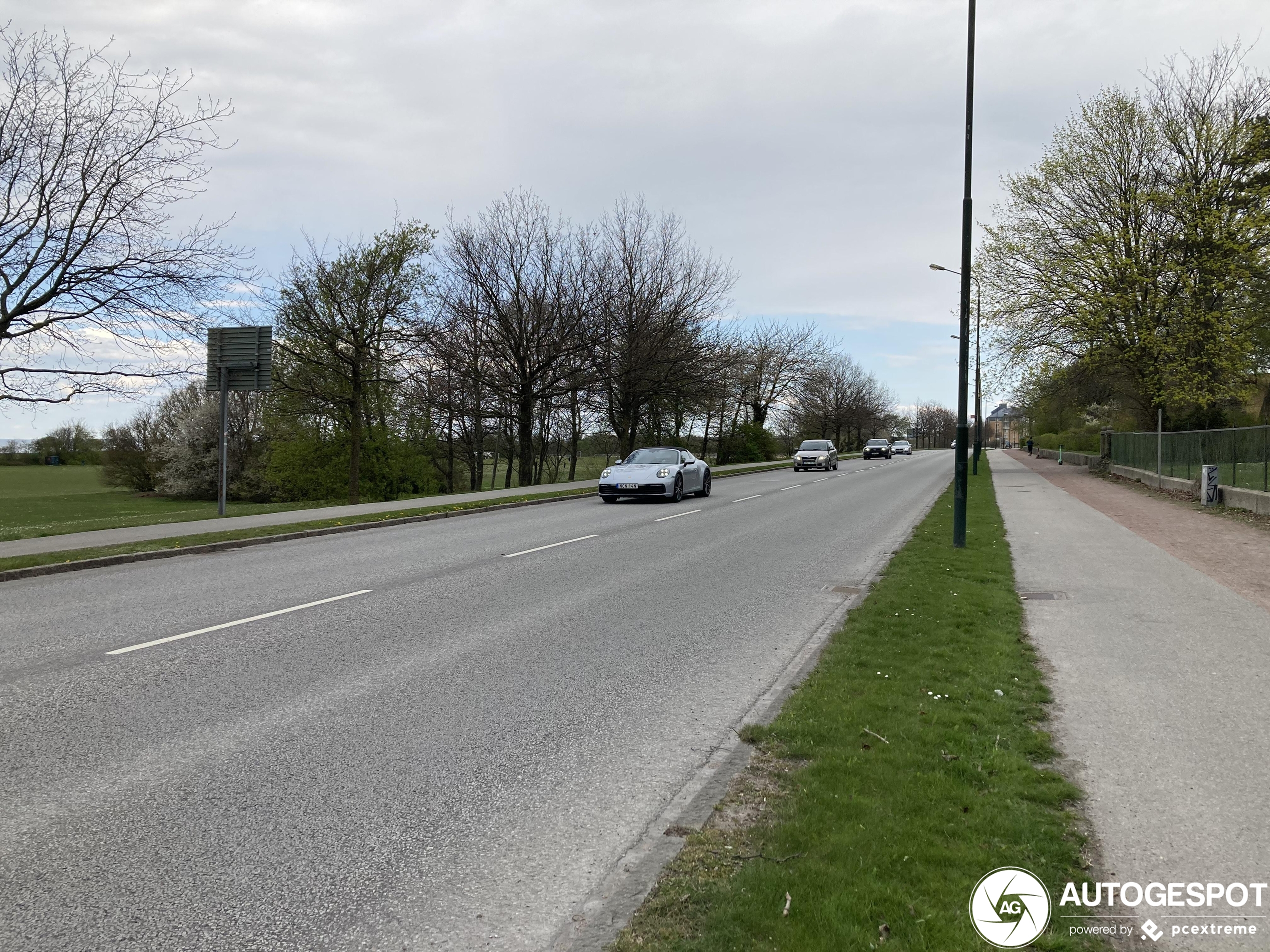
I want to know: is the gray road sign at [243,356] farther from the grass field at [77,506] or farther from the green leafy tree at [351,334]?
the green leafy tree at [351,334]

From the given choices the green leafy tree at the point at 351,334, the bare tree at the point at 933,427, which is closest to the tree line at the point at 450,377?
the green leafy tree at the point at 351,334

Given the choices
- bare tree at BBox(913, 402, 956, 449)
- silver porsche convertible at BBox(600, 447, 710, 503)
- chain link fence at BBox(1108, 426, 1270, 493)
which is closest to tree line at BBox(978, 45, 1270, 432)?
chain link fence at BBox(1108, 426, 1270, 493)

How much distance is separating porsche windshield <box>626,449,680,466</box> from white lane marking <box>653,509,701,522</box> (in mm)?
3424

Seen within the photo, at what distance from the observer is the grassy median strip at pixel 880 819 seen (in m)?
2.71

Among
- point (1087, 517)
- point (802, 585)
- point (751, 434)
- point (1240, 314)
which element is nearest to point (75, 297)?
point (802, 585)

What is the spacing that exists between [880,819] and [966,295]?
10.9 m

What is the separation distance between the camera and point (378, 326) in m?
32.1

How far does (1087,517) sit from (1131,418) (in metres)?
35.1

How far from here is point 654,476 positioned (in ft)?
72.2

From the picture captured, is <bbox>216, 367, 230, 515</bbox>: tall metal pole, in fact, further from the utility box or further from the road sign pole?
the utility box

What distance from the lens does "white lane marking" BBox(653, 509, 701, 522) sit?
56.9 ft

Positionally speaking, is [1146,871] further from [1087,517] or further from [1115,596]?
[1087,517]

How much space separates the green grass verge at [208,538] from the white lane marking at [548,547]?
4.80 m

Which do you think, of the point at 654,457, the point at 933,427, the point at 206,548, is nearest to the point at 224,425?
the point at 206,548
